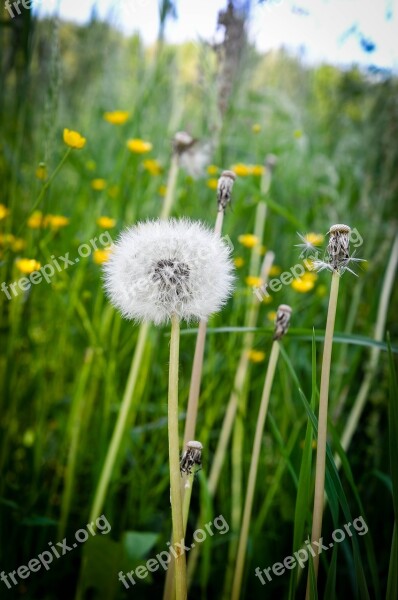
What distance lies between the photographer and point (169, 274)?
0.54 meters

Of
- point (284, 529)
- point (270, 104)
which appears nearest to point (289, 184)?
point (270, 104)

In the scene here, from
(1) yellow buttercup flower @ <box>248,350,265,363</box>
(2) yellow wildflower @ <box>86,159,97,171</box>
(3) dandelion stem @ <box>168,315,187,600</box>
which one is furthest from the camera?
(2) yellow wildflower @ <box>86,159,97,171</box>

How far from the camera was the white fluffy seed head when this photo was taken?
0.54m

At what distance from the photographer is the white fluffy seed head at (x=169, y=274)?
54cm

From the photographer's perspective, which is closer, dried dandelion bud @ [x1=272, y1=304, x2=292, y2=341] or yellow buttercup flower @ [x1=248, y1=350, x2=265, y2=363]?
dried dandelion bud @ [x1=272, y1=304, x2=292, y2=341]

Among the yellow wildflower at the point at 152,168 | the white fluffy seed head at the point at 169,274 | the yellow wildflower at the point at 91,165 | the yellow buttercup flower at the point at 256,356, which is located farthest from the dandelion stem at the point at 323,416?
the yellow wildflower at the point at 91,165

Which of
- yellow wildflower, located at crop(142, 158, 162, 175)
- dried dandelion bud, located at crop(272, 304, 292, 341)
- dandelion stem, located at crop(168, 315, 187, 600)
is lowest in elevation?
dandelion stem, located at crop(168, 315, 187, 600)

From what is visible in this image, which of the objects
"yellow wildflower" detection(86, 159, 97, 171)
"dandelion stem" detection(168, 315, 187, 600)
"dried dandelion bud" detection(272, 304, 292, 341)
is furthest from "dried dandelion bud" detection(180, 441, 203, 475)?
"yellow wildflower" detection(86, 159, 97, 171)

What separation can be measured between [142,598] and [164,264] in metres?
0.74

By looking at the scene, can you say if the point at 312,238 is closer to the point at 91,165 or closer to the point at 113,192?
the point at 113,192

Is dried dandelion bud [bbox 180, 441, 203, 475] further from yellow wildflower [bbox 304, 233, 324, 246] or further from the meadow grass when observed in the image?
yellow wildflower [bbox 304, 233, 324, 246]

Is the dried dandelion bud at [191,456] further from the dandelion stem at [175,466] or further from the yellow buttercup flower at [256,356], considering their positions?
the yellow buttercup flower at [256,356]

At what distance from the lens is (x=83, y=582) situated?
0.87 meters

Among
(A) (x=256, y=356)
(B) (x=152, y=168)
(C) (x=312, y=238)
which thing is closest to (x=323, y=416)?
(C) (x=312, y=238)
